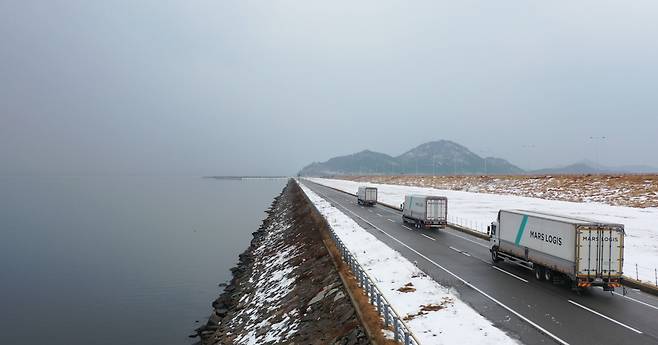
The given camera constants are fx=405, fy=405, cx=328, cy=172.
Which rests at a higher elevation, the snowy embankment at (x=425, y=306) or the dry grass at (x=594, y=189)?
the dry grass at (x=594, y=189)

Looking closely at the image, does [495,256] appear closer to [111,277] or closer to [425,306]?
[425,306]

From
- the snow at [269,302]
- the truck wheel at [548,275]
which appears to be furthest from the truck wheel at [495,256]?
the snow at [269,302]

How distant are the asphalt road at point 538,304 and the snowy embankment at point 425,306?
2.25 feet

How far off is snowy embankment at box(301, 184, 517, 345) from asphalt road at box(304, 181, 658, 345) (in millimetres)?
684

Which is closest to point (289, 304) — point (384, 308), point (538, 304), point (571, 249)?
point (384, 308)

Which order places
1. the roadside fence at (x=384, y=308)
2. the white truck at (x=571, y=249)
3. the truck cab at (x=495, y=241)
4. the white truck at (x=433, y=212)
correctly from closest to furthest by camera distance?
the roadside fence at (x=384, y=308)
the white truck at (x=571, y=249)
the truck cab at (x=495, y=241)
the white truck at (x=433, y=212)

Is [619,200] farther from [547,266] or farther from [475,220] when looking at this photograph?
[547,266]

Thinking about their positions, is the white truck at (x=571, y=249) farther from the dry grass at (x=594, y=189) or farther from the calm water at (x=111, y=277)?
the dry grass at (x=594, y=189)

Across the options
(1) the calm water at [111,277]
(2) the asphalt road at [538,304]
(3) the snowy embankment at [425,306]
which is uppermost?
(3) the snowy embankment at [425,306]

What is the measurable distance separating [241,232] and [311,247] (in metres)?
34.6

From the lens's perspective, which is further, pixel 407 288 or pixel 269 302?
pixel 269 302

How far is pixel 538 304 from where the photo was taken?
669 inches

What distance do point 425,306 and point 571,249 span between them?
7637 millimetres

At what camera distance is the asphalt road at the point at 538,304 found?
13742 mm
